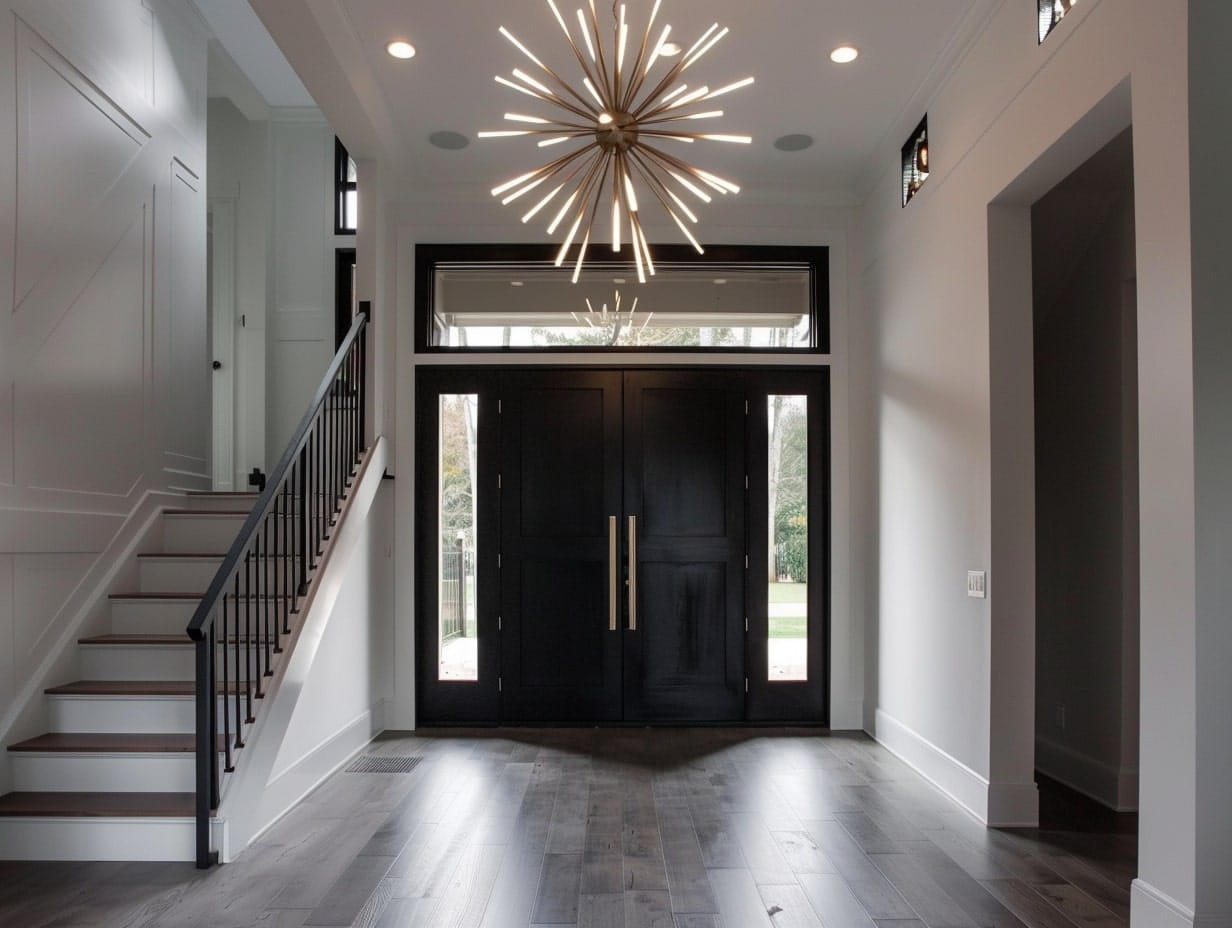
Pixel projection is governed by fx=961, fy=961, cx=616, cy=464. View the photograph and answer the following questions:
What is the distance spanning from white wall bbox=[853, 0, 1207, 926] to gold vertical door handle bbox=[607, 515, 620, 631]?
1.62m

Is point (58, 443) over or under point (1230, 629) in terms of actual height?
over

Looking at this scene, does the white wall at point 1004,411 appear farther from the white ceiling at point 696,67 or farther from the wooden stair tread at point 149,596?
the wooden stair tread at point 149,596

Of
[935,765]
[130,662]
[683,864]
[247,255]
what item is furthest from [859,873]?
[247,255]

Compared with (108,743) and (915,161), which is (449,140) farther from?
(108,743)

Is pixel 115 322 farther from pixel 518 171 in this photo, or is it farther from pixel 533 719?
pixel 533 719

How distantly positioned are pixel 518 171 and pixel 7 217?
2.97m

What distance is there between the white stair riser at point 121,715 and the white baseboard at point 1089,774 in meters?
3.92

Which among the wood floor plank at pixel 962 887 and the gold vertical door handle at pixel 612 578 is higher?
the gold vertical door handle at pixel 612 578

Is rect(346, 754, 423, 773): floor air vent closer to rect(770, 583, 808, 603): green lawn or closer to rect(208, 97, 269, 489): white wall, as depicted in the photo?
rect(770, 583, 808, 603): green lawn

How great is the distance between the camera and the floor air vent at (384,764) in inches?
198

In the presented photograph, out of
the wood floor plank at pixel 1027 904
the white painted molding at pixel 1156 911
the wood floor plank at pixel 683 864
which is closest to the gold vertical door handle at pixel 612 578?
the wood floor plank at pixel 683 864

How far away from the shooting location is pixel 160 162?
17.2 feet

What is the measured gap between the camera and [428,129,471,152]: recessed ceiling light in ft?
18.0

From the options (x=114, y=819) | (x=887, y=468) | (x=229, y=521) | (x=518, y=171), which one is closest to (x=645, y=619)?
(x=887, y=468)
